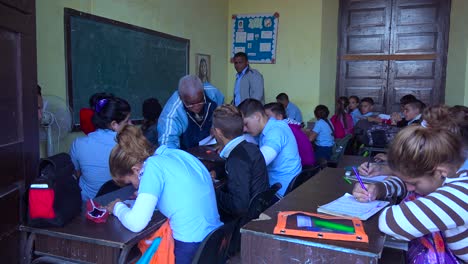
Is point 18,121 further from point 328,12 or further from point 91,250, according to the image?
point 328,12

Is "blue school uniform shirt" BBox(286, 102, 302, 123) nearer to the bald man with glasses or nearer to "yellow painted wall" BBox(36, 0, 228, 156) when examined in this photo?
"yellow painted wall" BBox(36, 0, 228, 156)

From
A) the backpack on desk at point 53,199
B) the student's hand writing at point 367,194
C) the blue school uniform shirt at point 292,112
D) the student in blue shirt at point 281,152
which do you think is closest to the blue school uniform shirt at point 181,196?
the backpack on desk at point 53,199

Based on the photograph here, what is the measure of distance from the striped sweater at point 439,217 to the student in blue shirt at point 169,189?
74 cm

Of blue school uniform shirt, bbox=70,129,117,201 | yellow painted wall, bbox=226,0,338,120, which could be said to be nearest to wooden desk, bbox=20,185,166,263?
blue school uniform shirt, bbox=70,129,117,201

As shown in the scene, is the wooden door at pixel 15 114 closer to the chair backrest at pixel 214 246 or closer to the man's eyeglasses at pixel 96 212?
the man's eyeglasses at pixel 96 212

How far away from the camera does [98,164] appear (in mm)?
2588

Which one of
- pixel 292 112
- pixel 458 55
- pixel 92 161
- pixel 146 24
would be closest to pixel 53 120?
pixel 92 161

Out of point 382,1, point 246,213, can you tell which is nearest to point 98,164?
point 246,213

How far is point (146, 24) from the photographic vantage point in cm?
488

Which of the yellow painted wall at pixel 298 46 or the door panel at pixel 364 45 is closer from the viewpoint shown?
the yellow painted wall at pixel 298 46

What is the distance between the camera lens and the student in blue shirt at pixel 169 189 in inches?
65.3

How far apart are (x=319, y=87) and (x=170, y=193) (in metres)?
5.47

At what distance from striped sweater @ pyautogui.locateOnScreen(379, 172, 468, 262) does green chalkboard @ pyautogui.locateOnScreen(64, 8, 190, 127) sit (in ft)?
10.5

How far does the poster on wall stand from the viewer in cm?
704
